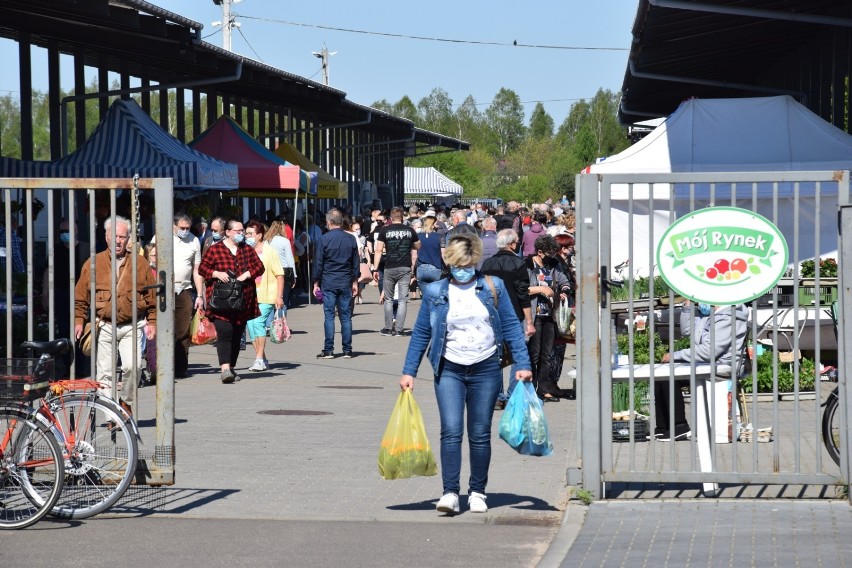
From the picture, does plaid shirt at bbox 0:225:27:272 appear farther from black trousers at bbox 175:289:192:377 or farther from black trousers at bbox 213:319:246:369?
black trousers at bbox 213:319:246:369

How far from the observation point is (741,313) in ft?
30.5

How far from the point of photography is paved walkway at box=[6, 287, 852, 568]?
667 centimetres

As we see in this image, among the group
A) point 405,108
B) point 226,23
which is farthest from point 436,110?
point 226,23

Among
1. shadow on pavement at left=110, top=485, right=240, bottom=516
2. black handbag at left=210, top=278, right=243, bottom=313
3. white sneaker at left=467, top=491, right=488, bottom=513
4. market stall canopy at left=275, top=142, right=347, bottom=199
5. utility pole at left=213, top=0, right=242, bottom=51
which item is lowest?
shadow on pavement at left=110, top=485, right=240, bottom=516

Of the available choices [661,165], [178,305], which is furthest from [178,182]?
[661,165]

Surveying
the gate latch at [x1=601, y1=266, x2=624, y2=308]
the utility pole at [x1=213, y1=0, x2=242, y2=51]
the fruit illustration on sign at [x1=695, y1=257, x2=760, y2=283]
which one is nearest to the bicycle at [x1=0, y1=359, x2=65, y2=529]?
the gate latch at [x1=601, y1=266, x2=624, y2=308]

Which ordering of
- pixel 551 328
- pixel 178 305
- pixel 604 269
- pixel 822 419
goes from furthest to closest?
pixel 178 305 < pixel 551 328 < pixel 822 419 < pixel 604 269

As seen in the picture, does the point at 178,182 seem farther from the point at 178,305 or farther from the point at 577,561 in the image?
the point at 577,561

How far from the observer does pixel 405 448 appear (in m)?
7.60

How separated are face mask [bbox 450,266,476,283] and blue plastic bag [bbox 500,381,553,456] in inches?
25.6

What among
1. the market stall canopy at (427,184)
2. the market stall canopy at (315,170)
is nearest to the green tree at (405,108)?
the market stall canopy at (427,184)

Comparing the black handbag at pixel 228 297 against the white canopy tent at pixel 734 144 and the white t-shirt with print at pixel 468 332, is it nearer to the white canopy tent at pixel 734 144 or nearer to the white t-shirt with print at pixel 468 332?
the white canopy tent at pixel 734 144

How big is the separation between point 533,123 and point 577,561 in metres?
161

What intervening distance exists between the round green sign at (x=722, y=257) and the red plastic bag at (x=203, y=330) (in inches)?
295
